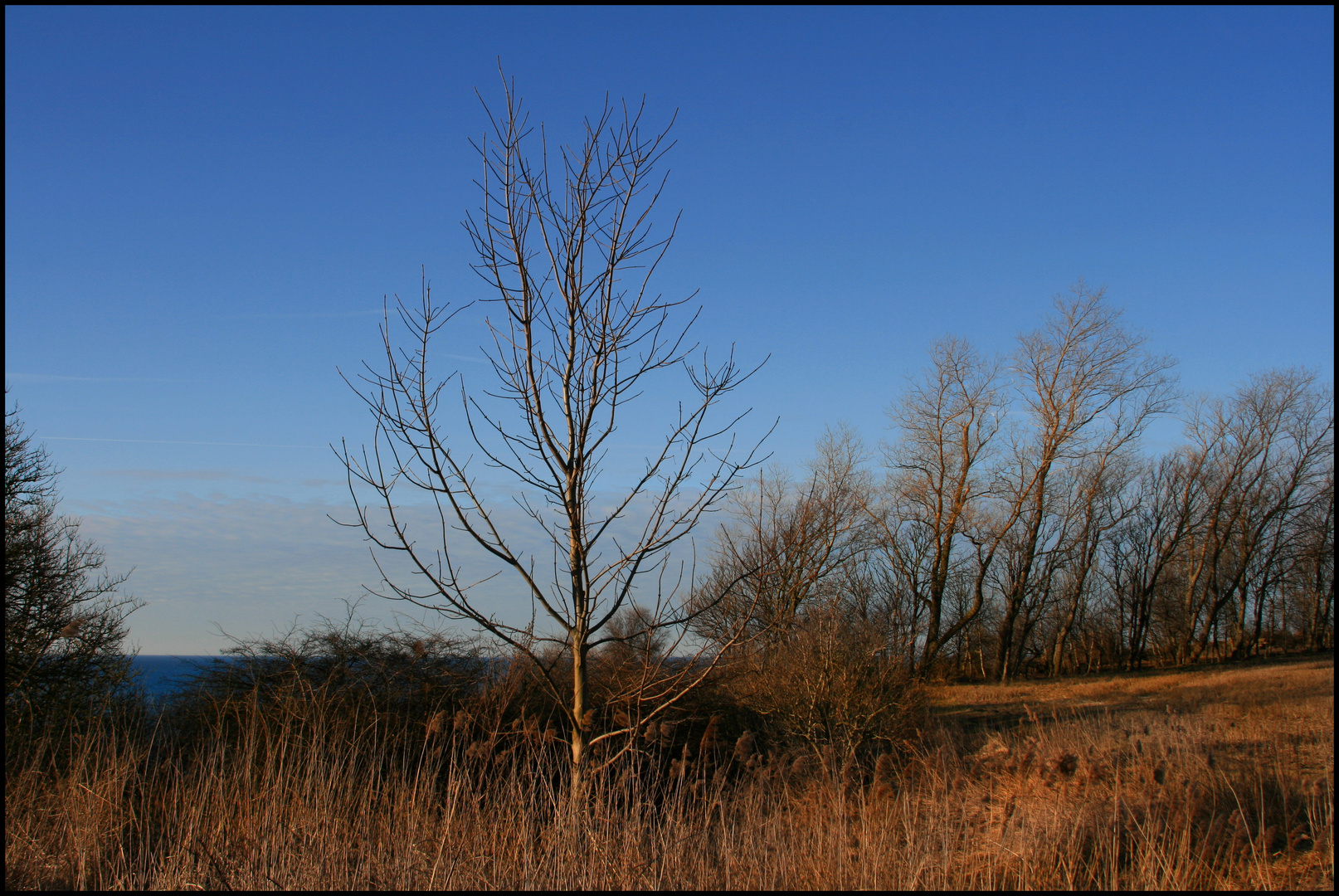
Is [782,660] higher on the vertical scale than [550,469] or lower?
lower

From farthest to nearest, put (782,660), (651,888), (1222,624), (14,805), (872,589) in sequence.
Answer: (1222,624) < (872,589) < (782,660) < (14,805) < (651,888)

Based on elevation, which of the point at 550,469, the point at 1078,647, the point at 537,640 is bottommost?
the point at 1078,647

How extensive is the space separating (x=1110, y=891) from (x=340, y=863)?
428 cm

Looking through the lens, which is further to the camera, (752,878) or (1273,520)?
(1273,520)

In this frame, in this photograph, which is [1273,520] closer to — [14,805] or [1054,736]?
[1054,736]

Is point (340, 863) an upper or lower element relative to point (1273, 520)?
lower

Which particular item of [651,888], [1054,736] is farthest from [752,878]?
[1054,736]

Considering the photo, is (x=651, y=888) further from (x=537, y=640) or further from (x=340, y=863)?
(x=340, y=863)

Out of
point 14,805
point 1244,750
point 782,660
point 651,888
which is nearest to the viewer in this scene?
point 651,888

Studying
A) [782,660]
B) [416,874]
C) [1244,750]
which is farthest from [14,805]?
[1244,750]

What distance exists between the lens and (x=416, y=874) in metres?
4.21

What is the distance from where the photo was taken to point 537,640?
4.15 meters

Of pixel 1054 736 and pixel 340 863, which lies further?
pixel 1054 736

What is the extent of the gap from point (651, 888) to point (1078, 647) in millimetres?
37255
